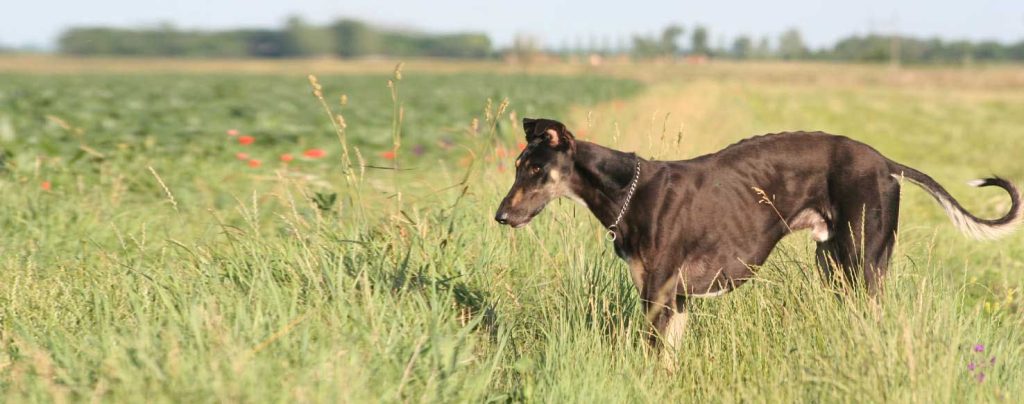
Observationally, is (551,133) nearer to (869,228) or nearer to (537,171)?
(537,171)

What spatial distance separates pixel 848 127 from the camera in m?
28.8

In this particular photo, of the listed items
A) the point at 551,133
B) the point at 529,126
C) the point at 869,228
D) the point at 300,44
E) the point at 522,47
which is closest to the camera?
the point at 551,133

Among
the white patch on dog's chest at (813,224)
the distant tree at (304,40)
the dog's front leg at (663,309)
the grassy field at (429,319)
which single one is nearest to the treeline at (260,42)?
the distant tree at (304,40)

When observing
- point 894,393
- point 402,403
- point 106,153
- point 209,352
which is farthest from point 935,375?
point 106,153

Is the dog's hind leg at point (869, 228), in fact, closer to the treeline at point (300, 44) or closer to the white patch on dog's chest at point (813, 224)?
the white patch on dog's chest at point (813, 224)

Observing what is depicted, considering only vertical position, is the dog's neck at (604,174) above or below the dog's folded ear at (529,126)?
below

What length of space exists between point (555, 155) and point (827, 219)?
169cm

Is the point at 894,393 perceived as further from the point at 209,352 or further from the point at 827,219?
the point at 209,352

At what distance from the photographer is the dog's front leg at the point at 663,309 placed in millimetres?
4609

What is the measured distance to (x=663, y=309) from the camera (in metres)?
4.64

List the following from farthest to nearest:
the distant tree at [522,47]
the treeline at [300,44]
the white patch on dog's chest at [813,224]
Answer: the treeline at [300,44] < the distant tree at [522,47] < the white patch on dog's chest at [813,224]

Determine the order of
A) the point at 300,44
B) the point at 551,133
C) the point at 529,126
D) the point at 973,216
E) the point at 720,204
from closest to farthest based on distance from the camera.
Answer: the point at 551,133
the point at 529,126
the point at 720,204
the point at 973,216
the point at 300,44

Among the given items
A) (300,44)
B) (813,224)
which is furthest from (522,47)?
(813,224)

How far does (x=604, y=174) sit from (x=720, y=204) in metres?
0.66
